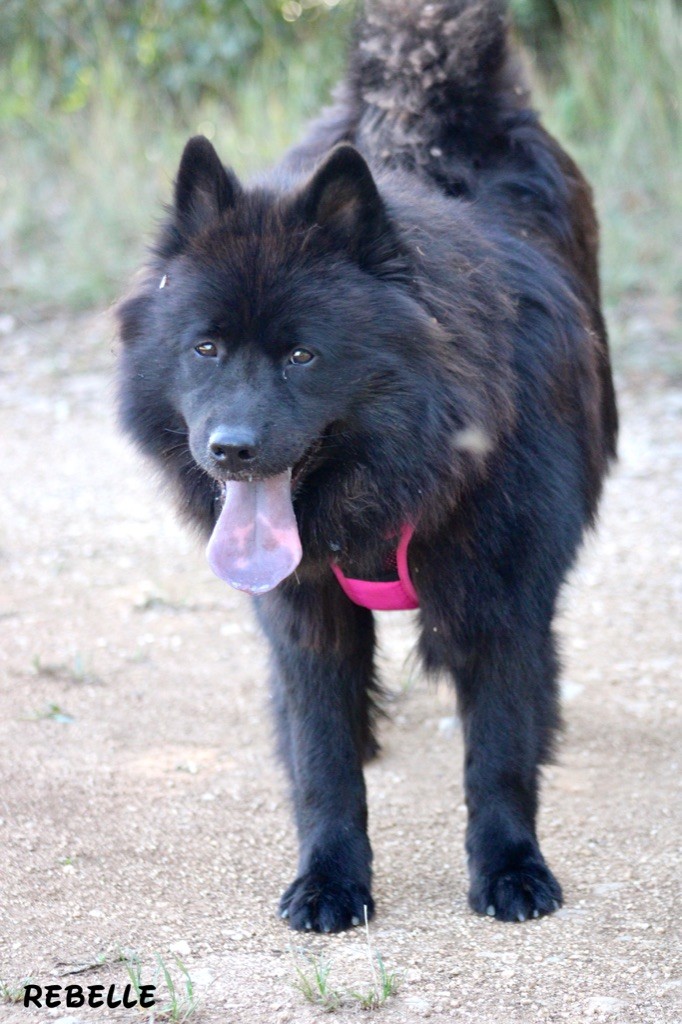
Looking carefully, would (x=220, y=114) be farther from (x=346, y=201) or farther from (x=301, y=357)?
(x=301, y=357)

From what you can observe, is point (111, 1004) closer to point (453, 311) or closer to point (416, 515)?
point (416, 515)

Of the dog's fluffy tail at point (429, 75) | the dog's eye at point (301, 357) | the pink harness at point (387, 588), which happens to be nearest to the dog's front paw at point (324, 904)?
the pink harness at point (387, 588)

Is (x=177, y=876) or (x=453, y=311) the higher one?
(x=453, y=311)

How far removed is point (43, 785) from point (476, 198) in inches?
82.6

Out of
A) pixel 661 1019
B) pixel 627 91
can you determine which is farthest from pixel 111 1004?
pixel 627 91

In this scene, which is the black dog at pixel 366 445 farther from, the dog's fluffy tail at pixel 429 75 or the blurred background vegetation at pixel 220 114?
the blurred background vegetation at pixel 220 114

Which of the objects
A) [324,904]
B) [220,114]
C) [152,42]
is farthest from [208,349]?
[152,42]

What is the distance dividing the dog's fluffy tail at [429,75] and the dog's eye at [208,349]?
45.1 inches

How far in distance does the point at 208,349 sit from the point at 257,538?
454mm

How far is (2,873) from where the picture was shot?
3.17m

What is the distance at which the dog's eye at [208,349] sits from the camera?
116 inches

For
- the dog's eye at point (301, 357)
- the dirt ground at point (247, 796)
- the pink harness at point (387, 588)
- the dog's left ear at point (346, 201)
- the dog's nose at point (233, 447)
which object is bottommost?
the dirt ground at point (247, 796)

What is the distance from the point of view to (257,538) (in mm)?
2939

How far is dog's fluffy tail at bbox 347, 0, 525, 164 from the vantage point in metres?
3.83
